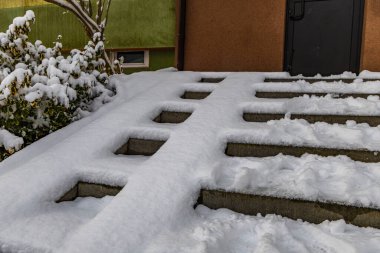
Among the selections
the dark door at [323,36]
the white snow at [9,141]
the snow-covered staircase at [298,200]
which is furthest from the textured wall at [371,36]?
the white snow at [9,141]

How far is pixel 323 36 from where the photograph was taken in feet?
16.5

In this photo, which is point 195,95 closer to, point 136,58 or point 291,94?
point 291,94

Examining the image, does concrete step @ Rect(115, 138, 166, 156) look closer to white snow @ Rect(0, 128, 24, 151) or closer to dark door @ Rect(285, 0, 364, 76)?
white snow @ Rect(0, 128, 24, 151)

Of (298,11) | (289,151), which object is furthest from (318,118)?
(298,11)

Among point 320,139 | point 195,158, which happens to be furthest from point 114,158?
point 320,139

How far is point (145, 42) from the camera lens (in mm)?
6695

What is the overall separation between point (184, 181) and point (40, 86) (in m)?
1.54

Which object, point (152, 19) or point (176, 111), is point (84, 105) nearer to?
point (176, 111)

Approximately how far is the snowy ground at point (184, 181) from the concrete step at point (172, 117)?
0.22ft

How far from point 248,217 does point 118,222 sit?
0.71m

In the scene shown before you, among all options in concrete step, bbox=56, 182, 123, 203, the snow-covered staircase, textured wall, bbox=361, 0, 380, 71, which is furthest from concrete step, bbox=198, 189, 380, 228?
textured wall, bbox=361, 0, 380, 71

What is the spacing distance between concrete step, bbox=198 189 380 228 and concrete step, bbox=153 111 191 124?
1.27 m

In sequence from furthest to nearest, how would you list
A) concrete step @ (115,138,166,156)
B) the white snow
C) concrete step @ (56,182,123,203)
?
concrete step @ (115,138,166,156)
the white snow
concrete step @ (56,182,123,203)

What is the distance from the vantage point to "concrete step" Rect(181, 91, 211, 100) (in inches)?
149
